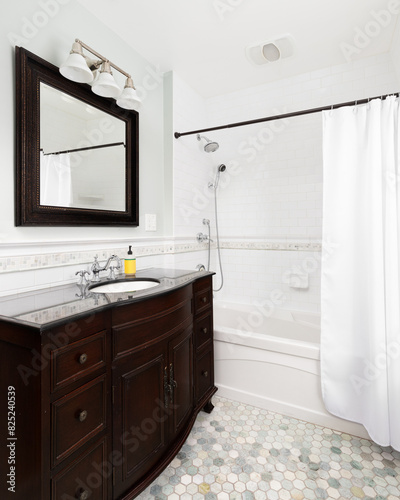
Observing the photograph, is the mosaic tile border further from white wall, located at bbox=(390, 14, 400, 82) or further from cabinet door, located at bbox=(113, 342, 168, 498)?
white wall, located at bbox=(390, 14, 400, 82)

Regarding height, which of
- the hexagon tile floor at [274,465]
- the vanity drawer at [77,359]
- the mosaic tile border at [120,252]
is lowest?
the hexagon tile floor at [274,465]

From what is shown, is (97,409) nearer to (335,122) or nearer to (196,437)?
(196,437)

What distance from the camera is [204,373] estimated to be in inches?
74.7

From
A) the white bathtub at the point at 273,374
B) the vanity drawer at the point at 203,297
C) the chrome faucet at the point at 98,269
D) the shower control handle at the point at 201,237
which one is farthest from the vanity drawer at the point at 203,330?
the shower control handle at the point at 201,237

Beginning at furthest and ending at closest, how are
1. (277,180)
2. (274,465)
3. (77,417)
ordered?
1. (277,180)
2. (274,465)
3. (77,417)

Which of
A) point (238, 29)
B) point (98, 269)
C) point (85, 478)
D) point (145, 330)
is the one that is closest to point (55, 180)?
point (98, 269)

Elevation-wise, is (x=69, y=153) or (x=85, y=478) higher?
(x=69, y=153)

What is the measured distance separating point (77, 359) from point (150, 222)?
4.62 feet

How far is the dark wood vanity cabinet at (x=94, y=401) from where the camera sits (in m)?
0.93

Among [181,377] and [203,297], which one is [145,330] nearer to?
[181,377]

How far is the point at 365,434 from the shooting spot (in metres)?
1.73

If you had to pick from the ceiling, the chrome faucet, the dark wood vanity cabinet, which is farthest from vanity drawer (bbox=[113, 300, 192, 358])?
the ceiling

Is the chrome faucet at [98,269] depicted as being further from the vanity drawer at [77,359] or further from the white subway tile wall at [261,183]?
the vanity drawer at [77,359]

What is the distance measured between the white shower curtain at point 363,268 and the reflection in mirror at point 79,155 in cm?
140
